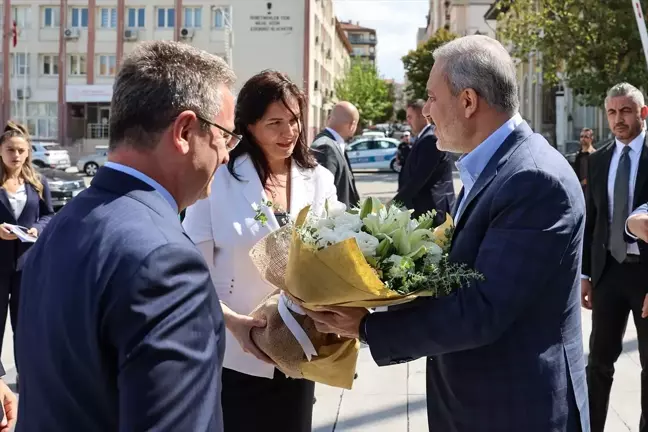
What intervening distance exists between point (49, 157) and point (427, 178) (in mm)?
30877

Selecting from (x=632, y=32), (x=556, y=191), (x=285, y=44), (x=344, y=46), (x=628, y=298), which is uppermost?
(x=344, y=46)

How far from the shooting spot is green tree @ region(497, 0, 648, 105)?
1970cm

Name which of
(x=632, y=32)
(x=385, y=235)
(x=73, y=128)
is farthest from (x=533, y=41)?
(x=73, y=128)

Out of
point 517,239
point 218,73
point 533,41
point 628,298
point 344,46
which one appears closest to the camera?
point 218,73

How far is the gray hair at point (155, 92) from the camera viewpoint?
1693 mm

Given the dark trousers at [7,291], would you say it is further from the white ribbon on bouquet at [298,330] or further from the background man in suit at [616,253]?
the background man in suit at [616,253]

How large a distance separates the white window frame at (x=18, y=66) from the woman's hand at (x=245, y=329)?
2229 inches

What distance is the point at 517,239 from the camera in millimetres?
2230

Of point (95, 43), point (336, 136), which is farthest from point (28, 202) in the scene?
point (95, 43)

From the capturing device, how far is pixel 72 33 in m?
53.6

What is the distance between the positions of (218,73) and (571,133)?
122 ft

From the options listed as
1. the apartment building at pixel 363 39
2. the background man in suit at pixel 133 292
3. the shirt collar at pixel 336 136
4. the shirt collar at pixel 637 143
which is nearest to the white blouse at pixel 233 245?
the background man in suit at pixel 133 292

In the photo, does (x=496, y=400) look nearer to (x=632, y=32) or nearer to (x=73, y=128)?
(x=632, y=32)

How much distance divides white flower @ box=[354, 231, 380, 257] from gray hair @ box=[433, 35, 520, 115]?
555mm
